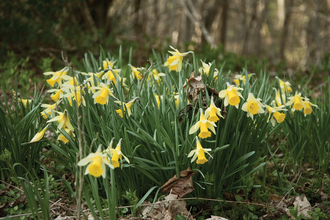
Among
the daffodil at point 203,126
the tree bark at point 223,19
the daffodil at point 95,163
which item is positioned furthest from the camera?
the tree bark at point 223,19

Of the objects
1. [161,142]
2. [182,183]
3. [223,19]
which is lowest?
[182,183]

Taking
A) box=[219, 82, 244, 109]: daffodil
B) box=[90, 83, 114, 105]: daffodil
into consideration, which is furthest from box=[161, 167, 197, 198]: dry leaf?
box=[90, 83, 114, 105]: daffodil

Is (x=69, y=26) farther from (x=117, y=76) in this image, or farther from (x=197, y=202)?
(x=197, y=202)


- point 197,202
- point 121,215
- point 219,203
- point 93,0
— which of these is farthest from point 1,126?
point 93,0

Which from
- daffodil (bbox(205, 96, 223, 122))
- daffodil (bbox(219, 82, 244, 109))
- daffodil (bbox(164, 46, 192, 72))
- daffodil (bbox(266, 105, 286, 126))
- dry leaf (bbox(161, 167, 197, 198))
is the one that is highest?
daffodil (bbox(164, 46, 192, 72))

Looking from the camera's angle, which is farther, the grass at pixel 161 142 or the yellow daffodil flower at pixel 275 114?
the yellow daffodil flower at pixel 275 114

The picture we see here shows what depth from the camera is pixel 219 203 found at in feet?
5.27

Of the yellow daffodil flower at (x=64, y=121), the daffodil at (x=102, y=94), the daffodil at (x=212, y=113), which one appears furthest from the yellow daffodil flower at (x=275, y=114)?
the yellow daffodil flower at (x=64, y=121)

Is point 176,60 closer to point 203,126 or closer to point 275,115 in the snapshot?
point 203,126

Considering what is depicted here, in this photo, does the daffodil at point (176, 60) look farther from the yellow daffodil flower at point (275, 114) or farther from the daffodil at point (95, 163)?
the daffodil at point (95, 163)

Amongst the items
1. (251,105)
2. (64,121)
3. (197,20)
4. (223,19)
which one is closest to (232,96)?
(251,105)

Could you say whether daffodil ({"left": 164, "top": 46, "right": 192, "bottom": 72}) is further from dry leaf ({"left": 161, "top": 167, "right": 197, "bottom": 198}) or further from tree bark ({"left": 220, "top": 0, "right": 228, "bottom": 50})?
tree bark ({"left": 220, "top": 0, "right": 228, "bottom": 50})

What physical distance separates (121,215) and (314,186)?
50.0 inches

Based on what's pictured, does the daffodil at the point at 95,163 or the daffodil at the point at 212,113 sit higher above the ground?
the daffodil at the point at 212,113
